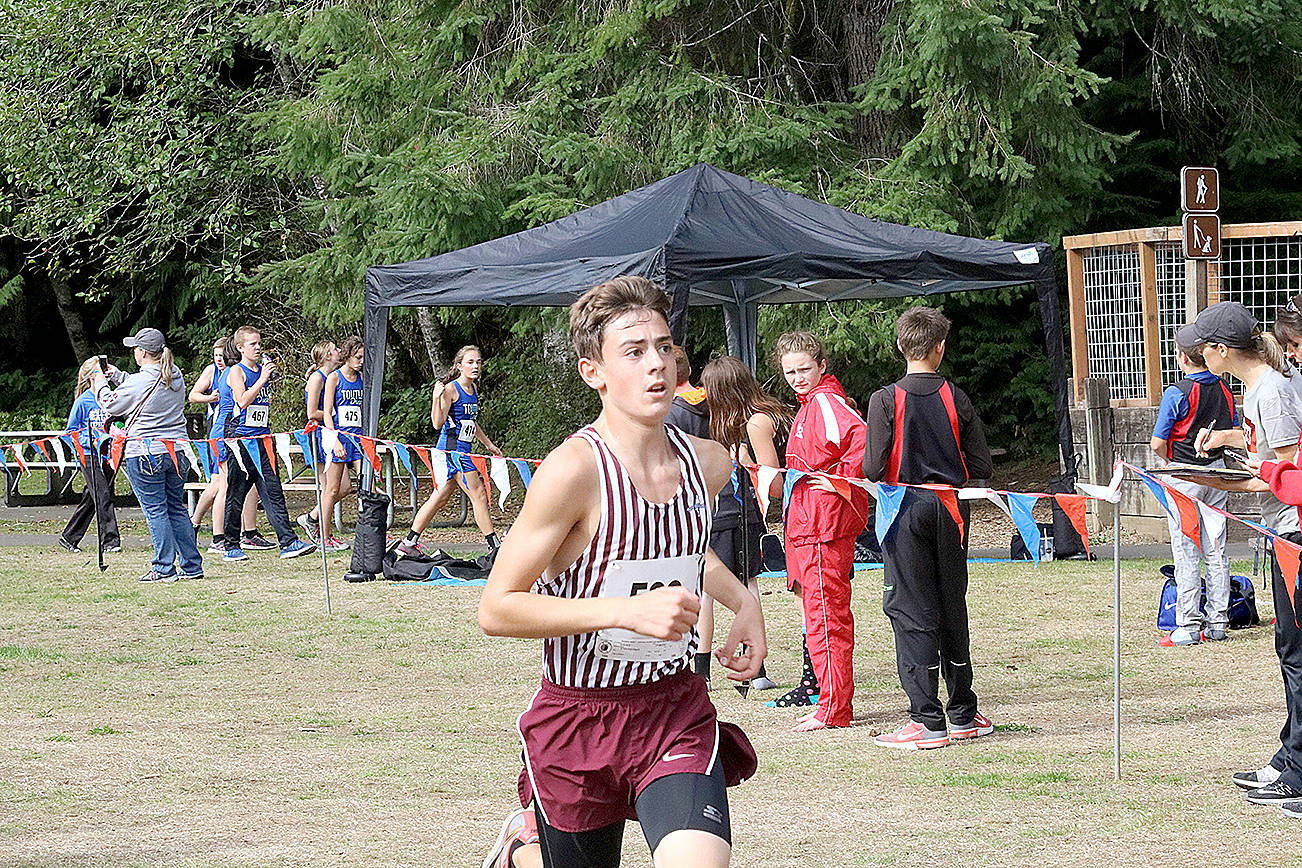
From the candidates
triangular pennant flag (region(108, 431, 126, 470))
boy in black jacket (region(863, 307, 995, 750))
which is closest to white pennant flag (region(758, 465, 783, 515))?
boy in black jacket (region(863, 307, 995, 750))

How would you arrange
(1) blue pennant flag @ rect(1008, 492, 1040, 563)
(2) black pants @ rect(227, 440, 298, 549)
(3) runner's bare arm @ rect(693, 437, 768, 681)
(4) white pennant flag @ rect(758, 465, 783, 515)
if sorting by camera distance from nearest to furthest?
(3) runner's bare arm @ rect(693, 437, 768, 681) → (1) blue pennant flag @ rect(1008, 492, 1040, 563) → (4) white pennant flag @ rect(758, 465, 783, 515) → (2) black pants @ rect(227, 440, 298, 549)

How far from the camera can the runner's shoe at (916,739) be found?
6.76 metres

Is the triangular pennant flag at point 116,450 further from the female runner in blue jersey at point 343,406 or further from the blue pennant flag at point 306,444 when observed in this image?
the female runner in blue jersey at point 343,406

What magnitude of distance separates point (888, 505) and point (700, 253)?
15.2ft

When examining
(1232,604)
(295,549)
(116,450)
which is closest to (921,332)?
(1232,604)

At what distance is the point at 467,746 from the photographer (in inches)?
273

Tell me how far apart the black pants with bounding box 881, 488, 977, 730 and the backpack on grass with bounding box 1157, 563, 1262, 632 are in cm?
305

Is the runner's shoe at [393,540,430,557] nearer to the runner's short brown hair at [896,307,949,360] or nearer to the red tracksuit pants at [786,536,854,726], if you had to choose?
the red tracksuit pants at [786,536,854,726]

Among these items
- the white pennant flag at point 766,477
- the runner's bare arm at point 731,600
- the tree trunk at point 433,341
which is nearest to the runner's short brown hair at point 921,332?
the white pennant flag at point 766,477

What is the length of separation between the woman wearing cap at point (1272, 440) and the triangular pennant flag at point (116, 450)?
30.7 feet

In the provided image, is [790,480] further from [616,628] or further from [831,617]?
[616,628]

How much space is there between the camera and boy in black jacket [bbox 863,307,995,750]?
6691 millimetres

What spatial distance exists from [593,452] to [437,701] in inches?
196

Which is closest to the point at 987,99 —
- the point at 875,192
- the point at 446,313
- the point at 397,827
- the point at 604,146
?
the point at 875,192
